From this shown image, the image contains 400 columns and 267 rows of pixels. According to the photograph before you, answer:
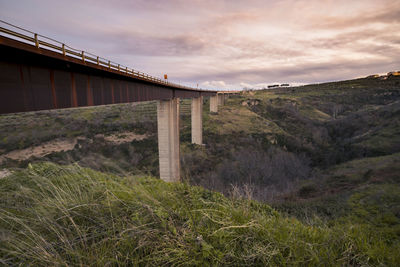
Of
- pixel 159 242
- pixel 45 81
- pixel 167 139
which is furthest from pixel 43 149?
pixel 159 242

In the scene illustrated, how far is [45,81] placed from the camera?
7.55 meters

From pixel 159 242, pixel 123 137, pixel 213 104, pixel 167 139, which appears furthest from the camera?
pixel 213 104

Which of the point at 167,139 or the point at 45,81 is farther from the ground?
the point at 45,81

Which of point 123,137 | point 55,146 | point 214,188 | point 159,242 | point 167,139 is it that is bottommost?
point 214,188

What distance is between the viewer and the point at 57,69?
8.12 meters

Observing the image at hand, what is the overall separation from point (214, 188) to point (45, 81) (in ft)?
53.0

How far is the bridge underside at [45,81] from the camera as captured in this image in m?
6.11

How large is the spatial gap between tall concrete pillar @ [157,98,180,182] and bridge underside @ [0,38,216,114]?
11333 mm

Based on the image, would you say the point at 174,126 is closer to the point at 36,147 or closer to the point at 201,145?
the point at 201,145

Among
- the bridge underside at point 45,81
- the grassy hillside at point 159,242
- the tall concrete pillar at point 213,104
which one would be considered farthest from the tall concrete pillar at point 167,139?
the tall concrete pillar at point 213,104

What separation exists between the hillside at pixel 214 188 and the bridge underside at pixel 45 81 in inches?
94.2

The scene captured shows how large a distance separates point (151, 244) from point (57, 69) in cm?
888

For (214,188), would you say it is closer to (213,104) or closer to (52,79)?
(52,79)

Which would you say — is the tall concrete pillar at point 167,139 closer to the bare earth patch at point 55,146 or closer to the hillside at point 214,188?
the hillside at point 214,188
